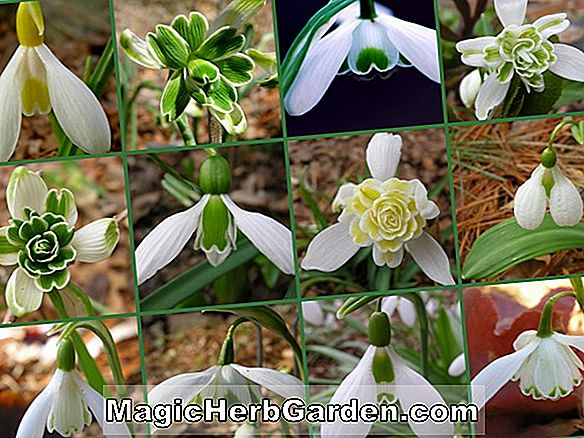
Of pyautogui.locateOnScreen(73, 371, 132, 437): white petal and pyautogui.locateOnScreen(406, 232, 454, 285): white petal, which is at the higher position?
pyautogui.locateOnScreen(406, 232, 454, 285): white petal

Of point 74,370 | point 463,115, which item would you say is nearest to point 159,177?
point 74,370

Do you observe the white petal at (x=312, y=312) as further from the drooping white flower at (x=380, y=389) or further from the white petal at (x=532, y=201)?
the white petal at (x=532, y=201)

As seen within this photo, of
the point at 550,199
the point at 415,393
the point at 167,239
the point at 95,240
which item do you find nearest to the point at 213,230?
the point at 167,239

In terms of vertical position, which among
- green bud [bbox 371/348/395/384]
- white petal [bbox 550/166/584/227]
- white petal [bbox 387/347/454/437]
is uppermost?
white petal [bbox 550/166/584/227]

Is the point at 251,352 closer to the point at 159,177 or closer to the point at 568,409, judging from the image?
the point at 159,177

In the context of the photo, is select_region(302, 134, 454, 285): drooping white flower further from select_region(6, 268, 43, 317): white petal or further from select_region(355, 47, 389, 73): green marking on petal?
select_region(6, 268, 43, 317): white petal

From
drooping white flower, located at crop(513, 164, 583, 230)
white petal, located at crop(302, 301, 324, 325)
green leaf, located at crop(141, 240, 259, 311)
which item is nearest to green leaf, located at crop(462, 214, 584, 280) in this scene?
drooping white flower, located at crop(513, 164, 583, 230)
